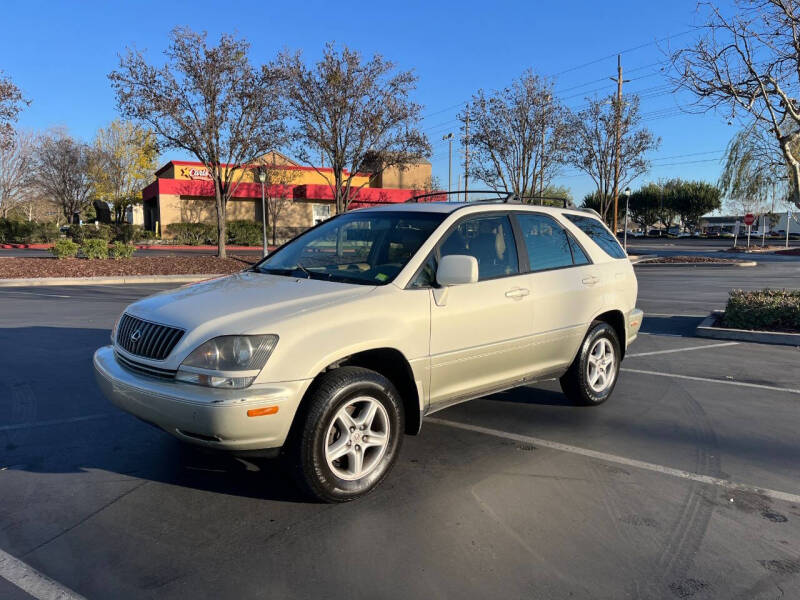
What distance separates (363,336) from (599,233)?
Result: 3.16 m

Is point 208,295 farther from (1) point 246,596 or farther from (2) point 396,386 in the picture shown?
(1) point 246,596

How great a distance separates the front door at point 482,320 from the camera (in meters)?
3.98

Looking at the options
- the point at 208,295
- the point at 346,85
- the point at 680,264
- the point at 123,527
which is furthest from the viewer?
the point at 680,264

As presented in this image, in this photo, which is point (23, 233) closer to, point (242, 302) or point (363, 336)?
point (242, 302)

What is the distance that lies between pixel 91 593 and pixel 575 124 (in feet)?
99.7

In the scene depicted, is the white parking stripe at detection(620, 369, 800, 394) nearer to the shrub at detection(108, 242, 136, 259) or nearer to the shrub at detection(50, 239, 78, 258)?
the shrub at detection(108, 242, 136, 259)

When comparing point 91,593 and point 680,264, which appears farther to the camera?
point 680,264

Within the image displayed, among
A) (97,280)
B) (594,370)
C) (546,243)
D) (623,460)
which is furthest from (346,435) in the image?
(97,280)

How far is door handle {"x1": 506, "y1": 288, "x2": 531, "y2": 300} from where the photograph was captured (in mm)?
4419

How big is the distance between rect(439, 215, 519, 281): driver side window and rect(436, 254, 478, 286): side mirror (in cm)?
36

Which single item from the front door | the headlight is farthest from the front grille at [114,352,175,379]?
the front door

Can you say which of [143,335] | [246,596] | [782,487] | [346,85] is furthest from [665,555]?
[346,85]

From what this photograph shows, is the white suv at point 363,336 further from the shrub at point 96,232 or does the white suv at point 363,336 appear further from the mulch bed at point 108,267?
the shrub at point 96,232

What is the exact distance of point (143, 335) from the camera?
11.6 ft
